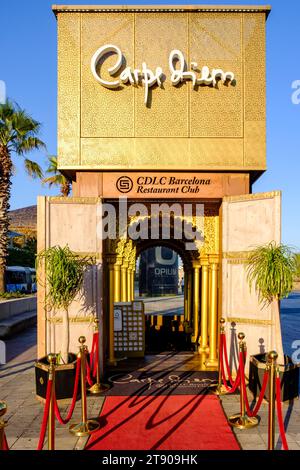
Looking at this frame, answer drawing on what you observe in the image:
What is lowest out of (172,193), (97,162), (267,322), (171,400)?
(171,400)

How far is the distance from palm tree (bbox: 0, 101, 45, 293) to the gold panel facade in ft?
28.1

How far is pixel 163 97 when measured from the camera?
353 inches

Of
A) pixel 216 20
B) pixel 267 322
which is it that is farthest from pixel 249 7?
pixel 267 322

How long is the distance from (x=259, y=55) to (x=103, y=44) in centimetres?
402

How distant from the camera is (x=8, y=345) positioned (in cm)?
1341

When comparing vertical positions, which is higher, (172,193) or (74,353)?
(172,193)

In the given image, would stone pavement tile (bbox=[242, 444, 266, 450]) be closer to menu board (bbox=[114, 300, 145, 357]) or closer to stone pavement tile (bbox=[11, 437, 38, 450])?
stone pavement tile (bbox=[11, 437, 38, 450])

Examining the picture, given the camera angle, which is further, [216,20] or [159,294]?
[159,294]

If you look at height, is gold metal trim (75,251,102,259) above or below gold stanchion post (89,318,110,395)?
above

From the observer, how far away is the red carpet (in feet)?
17.9

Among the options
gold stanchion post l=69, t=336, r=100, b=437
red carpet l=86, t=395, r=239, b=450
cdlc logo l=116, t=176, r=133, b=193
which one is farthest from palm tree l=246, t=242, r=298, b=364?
cdlc logo l=116, t=176, r=133, b=193

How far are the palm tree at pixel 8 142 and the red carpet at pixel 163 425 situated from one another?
42.1ft

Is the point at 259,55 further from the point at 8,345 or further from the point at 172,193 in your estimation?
the point at 8,345
